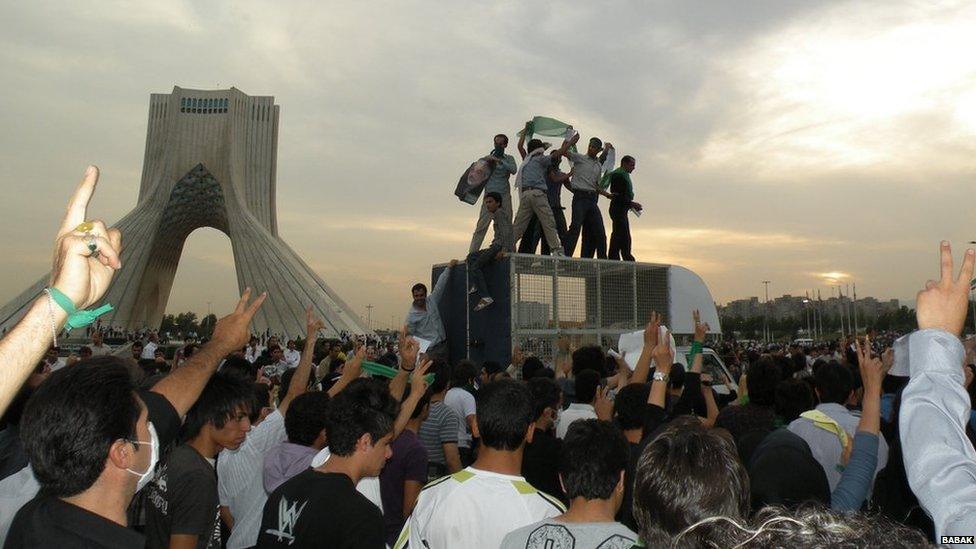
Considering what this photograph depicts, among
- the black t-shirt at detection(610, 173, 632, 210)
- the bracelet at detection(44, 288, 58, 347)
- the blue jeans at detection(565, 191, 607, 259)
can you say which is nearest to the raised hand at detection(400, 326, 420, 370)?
the bracelet at detection(44, 288, 58, 347)

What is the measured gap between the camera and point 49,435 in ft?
5.88

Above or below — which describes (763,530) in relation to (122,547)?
above

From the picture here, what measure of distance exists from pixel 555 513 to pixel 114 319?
4603 centimetres

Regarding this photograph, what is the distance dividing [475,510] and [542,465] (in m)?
1.28

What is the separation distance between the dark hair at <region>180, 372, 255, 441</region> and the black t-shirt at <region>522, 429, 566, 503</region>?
4.89 feet

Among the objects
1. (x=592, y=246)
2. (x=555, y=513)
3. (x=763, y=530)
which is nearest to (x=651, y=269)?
(x=592, y=246)

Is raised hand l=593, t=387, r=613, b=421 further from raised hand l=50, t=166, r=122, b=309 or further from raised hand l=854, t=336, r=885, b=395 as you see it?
raised hand l=50, t=166, r=122, b=309

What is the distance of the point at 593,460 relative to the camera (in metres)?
2.47

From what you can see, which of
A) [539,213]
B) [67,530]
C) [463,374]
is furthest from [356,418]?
[539,213]

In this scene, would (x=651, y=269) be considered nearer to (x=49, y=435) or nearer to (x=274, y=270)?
(x=49, y=435)

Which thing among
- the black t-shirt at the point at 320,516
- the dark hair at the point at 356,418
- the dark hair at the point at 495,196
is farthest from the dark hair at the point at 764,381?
the dark hair at the point at 495,196

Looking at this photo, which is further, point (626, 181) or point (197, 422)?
point (626, 181)

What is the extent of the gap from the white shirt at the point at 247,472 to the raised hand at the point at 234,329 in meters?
1.37

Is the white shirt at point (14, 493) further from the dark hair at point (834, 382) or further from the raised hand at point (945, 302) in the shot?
the dark hair at point (834, 382)
